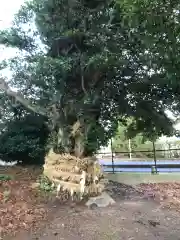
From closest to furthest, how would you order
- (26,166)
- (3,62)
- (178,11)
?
(178,11), (3,62), (26,166)

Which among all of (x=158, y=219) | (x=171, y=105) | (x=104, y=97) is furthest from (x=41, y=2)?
(x=158, y=219)

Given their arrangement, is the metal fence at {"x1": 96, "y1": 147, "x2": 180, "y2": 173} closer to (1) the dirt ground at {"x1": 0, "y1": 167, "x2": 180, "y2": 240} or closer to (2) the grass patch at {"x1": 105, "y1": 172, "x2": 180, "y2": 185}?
(2) the grass patch at {"x1": 105, "y1": 172, "x2": 180, "y2": 185}

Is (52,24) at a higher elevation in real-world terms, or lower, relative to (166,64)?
higher

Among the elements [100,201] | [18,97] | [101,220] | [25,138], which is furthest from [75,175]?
[25,138]

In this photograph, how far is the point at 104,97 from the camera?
1010 cm

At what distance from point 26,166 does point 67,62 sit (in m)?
5.21

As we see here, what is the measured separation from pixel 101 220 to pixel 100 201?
43.2 inches

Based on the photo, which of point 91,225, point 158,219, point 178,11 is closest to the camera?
point 178,11

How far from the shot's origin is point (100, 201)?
29.5ft

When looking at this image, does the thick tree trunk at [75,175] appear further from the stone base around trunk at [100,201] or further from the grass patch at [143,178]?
the grass patch at [143,178]

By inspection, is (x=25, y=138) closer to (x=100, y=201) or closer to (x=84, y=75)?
(x=84, y=75)

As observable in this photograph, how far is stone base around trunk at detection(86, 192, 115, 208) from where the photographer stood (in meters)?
8.84

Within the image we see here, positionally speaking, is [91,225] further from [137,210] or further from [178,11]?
[178,11]

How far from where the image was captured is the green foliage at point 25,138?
12.4 metres
